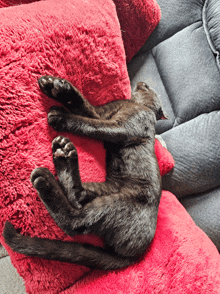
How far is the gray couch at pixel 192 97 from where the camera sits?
4.92 feet

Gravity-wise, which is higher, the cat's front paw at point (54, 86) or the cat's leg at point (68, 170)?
the cat's front paw at point (54, 86)

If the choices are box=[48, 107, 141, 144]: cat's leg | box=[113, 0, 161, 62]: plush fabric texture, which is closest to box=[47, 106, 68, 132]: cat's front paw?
box=[48, 107, 141, 144]: cat's leg

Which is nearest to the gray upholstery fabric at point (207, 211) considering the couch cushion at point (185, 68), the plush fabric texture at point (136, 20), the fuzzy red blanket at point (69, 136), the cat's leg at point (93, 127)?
the fuzzy red blanket at point (69, 136)

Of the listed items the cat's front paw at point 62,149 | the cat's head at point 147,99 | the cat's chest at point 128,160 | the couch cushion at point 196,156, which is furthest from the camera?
the couch cushion at point 196,156

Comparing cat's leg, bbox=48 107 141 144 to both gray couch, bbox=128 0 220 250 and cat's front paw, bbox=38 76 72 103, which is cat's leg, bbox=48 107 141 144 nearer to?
cat's front paw, bbox=38 76 72 103

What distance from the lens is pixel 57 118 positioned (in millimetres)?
843

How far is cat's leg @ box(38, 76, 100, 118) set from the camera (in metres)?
0.81

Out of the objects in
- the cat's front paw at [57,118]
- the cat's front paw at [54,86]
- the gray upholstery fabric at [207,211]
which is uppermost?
the cat's front paw at [54,86]

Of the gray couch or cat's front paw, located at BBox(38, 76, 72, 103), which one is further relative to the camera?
the gray couch

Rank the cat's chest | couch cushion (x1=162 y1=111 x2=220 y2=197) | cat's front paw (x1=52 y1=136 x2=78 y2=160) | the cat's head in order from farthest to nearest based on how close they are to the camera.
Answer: couch cushion (x1=162 y1=111 x2=220 y2=197), the cat's head, the cat's chest, cat's front paw (x1=52 y1=136 x2=78 y2=160)

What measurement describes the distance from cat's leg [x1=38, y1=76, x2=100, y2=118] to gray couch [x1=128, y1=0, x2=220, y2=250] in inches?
32.7

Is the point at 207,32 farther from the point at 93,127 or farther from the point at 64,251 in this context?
the point at 64,251

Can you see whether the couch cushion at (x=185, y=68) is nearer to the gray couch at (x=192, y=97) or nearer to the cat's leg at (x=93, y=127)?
the gray couch at (x=192, y=97)

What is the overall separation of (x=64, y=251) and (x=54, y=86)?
2.09 feet
